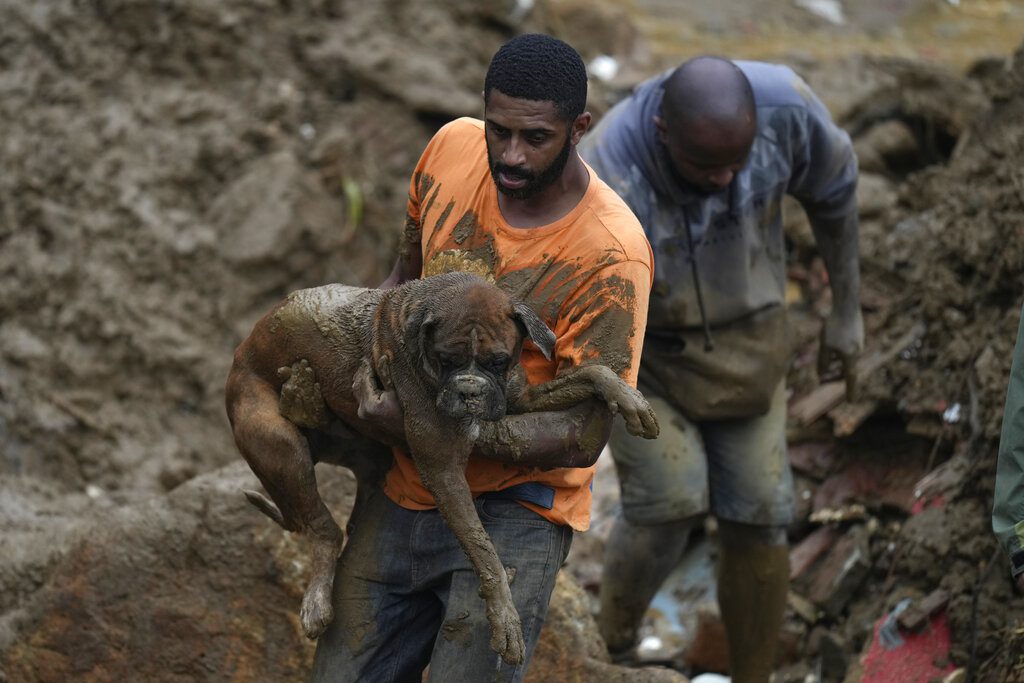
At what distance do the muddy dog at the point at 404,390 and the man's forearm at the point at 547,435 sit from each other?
0.16 feet

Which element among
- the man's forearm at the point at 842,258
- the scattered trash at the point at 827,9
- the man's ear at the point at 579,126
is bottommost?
the scattered trash at the point at 827,9

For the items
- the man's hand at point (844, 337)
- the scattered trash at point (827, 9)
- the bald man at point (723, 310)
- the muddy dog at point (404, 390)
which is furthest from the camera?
the scattered trash at point (827, 9)

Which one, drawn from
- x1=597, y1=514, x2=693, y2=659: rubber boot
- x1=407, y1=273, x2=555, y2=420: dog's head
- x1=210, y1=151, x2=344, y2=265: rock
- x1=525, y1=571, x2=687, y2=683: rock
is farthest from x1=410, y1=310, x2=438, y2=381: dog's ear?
x1=210, y1=151, x2=344, y2=265: rock

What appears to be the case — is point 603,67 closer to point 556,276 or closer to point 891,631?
point 891,631

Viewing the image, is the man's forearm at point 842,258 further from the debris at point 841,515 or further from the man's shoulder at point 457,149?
the man's shoulder at point 457,149

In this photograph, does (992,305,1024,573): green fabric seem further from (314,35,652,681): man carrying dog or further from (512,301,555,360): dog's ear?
(512,301,555,360): dog's ear

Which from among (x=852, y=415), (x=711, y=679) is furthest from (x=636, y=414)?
(x=852, y=415)

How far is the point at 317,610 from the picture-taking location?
3.83 m

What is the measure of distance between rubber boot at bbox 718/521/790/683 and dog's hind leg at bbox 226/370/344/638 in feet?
7.53

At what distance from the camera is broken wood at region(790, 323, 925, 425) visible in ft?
23.3

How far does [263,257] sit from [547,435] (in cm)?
535

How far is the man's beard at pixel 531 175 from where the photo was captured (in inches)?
144

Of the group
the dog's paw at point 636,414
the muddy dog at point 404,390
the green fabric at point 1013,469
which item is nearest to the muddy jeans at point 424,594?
the muddy dog at point 404,390

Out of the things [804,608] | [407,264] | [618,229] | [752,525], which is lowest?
[804,608]
